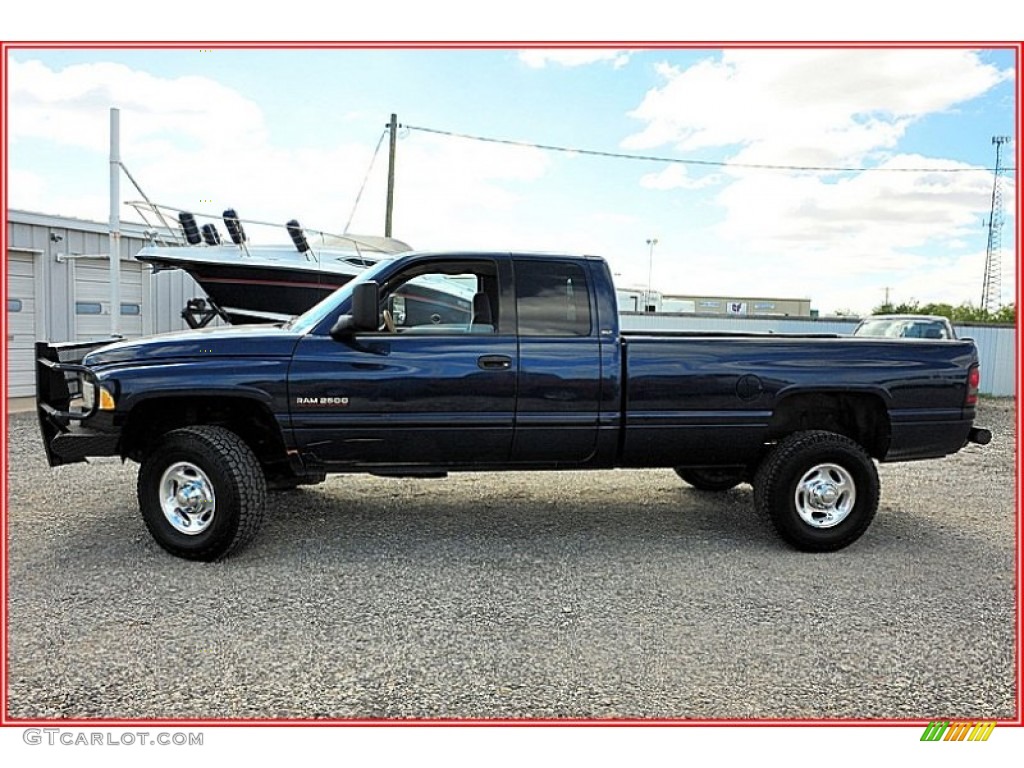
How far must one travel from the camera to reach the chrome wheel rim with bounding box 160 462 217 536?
5.11m

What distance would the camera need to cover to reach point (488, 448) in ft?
17.5

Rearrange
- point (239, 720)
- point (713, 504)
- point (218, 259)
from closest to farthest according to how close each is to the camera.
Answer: point (239, 720), point (713, 504), point (218, 259)

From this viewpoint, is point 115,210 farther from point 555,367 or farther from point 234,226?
point 555,367

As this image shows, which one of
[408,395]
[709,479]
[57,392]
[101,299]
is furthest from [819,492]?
[101,299]

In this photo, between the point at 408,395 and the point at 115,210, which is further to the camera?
the point at 115,210

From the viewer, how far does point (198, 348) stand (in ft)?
16.9

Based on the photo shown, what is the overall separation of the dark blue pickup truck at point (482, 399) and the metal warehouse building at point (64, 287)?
9239 mm

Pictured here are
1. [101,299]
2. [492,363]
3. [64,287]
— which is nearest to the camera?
[492,363]

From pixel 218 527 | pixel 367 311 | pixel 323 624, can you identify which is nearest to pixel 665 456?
pixel 367 311

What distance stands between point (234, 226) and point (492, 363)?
9.95 metres

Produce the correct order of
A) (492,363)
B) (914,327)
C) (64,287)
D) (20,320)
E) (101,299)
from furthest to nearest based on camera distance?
(914,327) → (101,299) → (64,287) → (20,320) → (492,363)

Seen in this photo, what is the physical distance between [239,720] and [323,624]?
3.05 ft

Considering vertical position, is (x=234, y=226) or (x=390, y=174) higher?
(x=390, y=174)

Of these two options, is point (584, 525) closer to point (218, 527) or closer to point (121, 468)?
point (218, 527)
